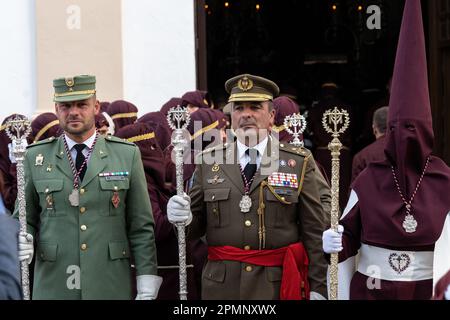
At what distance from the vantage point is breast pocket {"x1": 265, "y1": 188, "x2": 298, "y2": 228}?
16.6 ft

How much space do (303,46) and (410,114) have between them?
1166 centimetres

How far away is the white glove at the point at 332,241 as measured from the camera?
15.7ft

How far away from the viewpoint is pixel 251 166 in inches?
204

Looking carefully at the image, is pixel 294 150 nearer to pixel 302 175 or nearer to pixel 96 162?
pixel 302 175

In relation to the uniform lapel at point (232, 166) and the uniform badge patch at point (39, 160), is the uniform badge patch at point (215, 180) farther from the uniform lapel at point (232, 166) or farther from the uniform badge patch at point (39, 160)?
the uniform badge patch at point (39, 160)

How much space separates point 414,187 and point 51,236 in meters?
1.83

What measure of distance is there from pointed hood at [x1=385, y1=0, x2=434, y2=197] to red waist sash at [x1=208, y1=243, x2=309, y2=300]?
0.64m

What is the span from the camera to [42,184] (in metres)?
4.96

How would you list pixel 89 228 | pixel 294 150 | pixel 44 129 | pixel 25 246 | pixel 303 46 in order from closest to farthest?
pixel 25 246 → pixel 89 228 → pixel 294 150 → pixel 44 129 → pixel 303 46

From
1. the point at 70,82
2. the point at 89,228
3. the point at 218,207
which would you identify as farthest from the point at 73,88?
the point at 218,207

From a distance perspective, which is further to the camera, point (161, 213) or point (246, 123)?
point (161, 213)

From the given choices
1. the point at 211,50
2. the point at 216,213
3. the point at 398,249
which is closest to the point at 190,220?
the point at 216,213

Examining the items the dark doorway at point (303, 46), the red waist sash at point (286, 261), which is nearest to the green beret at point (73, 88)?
the red waist sash at point (286, 261)
